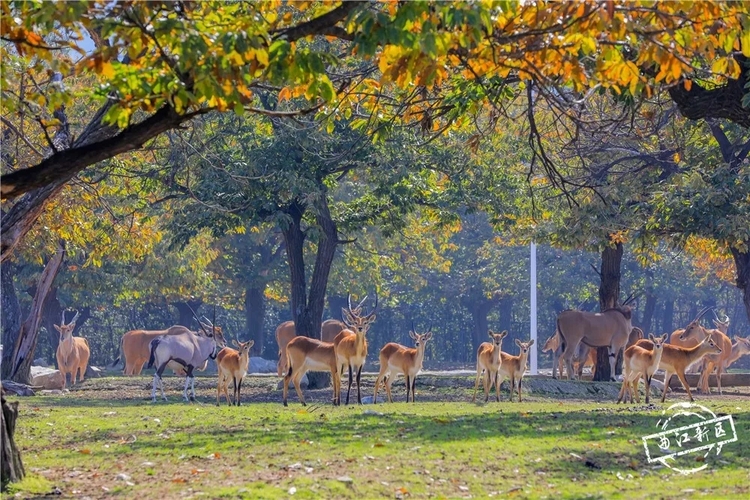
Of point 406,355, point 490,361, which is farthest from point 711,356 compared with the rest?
point 406,355

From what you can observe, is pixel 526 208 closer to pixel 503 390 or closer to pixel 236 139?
pixel 503 390

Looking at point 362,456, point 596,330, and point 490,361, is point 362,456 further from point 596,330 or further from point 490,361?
point 596,330

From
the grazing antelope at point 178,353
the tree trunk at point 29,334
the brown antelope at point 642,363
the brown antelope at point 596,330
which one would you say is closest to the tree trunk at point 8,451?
the grazing antelope at point 178,353

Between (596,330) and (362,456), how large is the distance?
19.8m

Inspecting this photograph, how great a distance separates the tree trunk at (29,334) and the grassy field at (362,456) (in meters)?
9.56

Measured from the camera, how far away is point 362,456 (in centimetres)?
1030

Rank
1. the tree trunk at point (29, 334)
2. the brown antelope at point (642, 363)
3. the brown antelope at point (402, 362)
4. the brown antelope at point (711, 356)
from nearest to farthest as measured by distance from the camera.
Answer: the brown antelope at point (642, 363) → the brown antelope at point (402, 362) → the tree trunk at point (29, 334) → the brown antelope at point (711, 356)

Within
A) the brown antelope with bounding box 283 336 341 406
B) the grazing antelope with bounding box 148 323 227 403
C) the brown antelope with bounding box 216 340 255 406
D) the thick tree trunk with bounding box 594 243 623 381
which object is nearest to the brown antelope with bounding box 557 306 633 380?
the thick tree trunk with bounding box 594 243 623 381

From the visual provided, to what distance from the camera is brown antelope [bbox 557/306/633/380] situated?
2886cm

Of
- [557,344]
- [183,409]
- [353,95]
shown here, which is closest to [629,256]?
[557,344]

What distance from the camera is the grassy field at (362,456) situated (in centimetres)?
882

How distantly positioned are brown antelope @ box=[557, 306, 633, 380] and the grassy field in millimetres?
12979

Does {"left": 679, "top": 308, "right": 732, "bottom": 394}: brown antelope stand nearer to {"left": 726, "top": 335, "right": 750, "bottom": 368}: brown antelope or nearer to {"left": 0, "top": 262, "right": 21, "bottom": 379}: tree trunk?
{"left": 726, "top": 335, "right": 750, "bottom": 368}: brown antelope

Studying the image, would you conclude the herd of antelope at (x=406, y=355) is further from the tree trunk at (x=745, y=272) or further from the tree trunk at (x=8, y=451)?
the tree trunk at (x=8, y=451)
